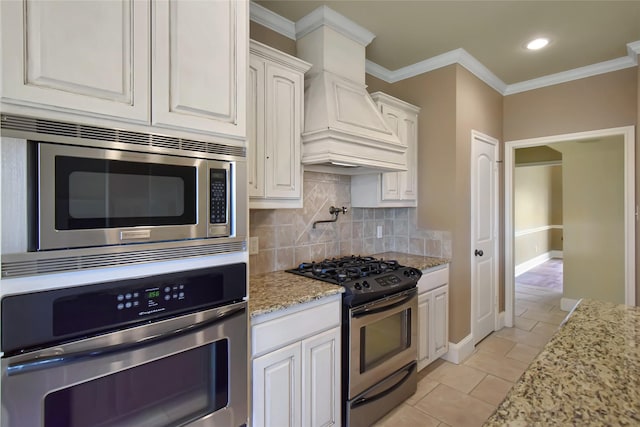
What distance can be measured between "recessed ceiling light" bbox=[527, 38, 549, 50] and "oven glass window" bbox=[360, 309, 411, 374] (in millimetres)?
2414

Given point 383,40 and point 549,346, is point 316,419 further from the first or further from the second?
point 383,40

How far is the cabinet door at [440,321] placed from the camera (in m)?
2.77

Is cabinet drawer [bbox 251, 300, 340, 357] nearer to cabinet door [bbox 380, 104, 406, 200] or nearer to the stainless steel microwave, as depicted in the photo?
the stainless steel microwave

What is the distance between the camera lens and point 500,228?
3705 millimetres

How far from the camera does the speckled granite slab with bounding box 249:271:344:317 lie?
159 centimetres

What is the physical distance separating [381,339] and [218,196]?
4.90ft

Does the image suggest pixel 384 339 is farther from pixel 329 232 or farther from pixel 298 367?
pixel 329 232

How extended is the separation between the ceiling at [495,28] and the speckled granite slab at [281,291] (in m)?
1.82

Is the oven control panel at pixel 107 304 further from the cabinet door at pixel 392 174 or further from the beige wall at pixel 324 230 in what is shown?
the cabinet door at pixel 392 174

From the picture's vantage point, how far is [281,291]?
1.83 meters

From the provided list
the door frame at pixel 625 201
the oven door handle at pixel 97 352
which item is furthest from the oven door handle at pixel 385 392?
the door frame at pixel 625 201

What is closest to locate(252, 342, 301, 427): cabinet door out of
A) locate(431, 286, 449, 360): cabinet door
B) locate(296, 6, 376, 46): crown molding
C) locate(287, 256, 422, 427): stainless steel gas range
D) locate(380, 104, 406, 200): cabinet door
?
locate(287, 256, 422, 427): stainless steel gas range

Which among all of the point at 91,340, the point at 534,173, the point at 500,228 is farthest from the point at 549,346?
the point at 534,173

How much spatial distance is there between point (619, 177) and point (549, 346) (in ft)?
14.2
